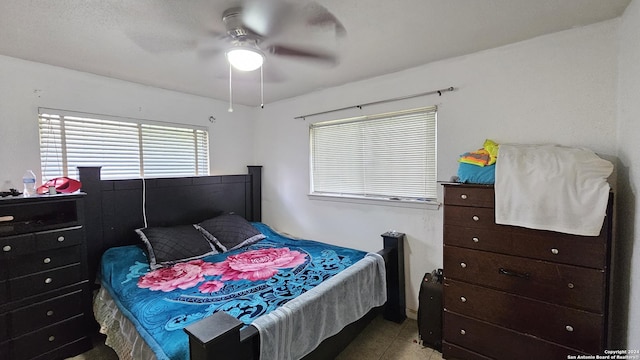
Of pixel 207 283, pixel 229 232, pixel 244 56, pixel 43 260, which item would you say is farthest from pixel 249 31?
pixel 43 260

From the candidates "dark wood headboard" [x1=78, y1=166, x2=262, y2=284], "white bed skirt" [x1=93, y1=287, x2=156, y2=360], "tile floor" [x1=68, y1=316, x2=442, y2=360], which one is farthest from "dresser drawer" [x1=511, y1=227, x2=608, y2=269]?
"dark wood headboard" [x1=78, y1=166, x2=262, y2=284]

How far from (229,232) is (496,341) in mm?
2497

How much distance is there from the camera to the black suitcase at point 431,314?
2.12 metres

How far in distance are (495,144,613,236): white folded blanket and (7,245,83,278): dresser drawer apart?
10.3ft

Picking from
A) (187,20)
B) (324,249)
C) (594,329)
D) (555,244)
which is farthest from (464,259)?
(187,20)

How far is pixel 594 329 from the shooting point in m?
1.49

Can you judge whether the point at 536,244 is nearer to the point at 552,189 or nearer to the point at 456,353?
the point at 552,189

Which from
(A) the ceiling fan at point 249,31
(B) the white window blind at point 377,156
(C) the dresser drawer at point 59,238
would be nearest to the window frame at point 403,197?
(B) the white window blind at point 377,156

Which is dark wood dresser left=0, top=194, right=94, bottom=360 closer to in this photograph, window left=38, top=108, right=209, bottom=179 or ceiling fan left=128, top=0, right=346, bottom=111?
window left=38, top=108, right=209, bottom=179

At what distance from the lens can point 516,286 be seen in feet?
5.66

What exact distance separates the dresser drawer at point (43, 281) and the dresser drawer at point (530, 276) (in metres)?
2.89

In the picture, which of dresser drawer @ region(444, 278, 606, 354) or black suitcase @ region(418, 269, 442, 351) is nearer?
dresser drawer @ region(444, 278, 606, 354)

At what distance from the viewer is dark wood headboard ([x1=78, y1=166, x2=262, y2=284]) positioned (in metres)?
2.41

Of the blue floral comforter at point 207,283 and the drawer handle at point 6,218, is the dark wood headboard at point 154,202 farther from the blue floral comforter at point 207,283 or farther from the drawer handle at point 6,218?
the drawer handle at point 6,218
